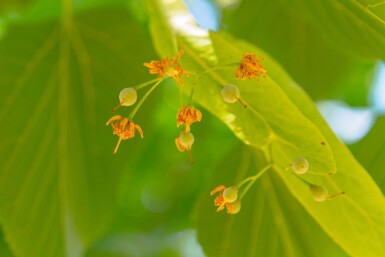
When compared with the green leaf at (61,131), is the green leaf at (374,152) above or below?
below

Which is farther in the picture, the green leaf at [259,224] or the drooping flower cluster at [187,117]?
the green leaf at [259,224]

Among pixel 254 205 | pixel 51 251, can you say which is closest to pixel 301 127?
pixel 254 205

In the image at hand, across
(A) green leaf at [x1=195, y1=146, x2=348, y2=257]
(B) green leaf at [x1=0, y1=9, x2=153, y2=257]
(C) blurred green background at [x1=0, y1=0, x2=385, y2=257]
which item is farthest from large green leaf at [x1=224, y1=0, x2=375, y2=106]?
(A) green leaf at [x1=195, y1=146, x2=348, y2=257]

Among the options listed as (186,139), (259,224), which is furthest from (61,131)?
(186,139)

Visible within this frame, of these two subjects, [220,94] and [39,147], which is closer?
[220,94]

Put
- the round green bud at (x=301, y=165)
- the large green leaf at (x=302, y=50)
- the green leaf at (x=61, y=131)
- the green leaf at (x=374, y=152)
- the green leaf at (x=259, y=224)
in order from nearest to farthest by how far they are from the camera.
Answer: the round green bud at (x=301, y=165) → the green leaf at (x=374, y=152) → the green leaf at (x=259, y=224) → the green leaf at (x=61, y=131) → the large green leaf at (x=302, y=50)

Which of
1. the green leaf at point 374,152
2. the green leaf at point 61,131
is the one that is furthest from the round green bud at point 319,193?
the green leaf at point 61,131

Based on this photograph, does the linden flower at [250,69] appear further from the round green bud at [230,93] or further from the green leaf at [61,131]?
the green leaf at [61,131]

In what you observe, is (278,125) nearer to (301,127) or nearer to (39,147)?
(301,127)
